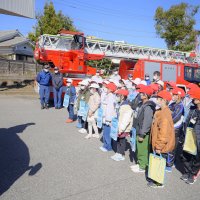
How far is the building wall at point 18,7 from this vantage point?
16.5ft

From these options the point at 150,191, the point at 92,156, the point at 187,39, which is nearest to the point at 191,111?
the point at 150,191

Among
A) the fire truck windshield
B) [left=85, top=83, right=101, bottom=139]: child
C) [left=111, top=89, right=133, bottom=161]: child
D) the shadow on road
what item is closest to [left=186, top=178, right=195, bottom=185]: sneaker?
[left=111, top=89, right=133, bottom=161]: child

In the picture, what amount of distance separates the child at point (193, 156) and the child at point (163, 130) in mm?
480

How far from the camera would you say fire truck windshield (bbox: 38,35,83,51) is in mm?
13242

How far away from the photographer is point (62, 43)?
528 inches

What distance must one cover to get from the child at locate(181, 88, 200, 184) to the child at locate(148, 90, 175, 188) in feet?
1.57

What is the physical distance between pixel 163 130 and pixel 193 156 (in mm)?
976

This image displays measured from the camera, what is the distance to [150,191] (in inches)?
171

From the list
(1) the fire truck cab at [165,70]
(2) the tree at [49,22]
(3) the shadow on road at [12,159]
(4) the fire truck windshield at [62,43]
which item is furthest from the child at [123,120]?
(2) the tree at [49,22]

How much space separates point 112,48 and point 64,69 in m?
4.19

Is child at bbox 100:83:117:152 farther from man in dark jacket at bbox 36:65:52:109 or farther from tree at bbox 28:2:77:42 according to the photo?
tree at bbox 28:2:77:42

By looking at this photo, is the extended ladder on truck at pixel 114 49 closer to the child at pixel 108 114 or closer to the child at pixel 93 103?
the child at pixel 93 103

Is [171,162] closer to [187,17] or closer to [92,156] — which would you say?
[92,156]

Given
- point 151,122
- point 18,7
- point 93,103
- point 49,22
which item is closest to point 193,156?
point 151,122
